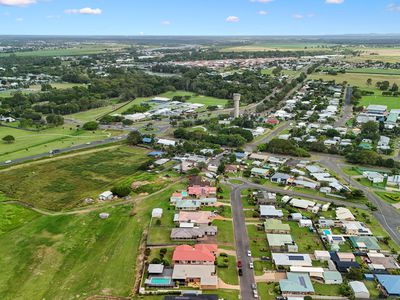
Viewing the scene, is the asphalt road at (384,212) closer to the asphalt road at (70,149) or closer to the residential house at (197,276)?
the residential house at (197,276)

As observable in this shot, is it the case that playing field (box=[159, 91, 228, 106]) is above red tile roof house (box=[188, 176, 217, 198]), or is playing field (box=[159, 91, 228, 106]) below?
below

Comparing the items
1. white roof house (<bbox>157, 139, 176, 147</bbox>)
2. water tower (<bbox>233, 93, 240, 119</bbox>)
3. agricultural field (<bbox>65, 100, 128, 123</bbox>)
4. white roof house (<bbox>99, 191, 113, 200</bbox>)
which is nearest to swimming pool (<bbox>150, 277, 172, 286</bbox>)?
white roof house (<bbox>99, 191, 113, 200</bbox>)

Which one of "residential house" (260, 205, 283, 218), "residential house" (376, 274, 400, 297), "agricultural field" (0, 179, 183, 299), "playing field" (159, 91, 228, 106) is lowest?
"playing field" (159, 91, 228, 106)

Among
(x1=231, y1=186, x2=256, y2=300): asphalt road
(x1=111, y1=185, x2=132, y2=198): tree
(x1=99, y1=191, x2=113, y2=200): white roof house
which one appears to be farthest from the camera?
(x1=111, y1=185, x2=132, y2=198): tree

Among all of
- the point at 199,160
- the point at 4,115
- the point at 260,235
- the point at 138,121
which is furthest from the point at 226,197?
the point at 4,115

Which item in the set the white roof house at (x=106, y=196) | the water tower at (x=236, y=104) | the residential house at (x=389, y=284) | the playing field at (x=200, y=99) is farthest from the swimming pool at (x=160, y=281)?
the playing field at (x=200, y=99)

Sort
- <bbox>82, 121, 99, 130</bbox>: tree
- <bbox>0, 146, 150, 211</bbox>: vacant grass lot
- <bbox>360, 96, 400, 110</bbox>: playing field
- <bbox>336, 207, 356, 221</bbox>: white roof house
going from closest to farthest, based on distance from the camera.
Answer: <bbox>336, 207, 356, 221</bbox>: white roof house, <bbox>0, 146, 150, 211</bbox>: vacant grass lot, <bbox>82, 121, 99, 130</bbox>: tree, <bbox>360, 96, 400, 110</bbox>: playing field

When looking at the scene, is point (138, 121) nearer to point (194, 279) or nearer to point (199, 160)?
point (199, 160)

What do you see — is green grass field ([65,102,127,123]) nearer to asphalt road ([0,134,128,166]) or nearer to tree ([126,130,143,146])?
asphalt road ([0,134,128,166])

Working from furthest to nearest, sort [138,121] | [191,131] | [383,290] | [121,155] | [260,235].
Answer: [138,121] < [191,131] < [121,155] < [260,235] < [383,290]
